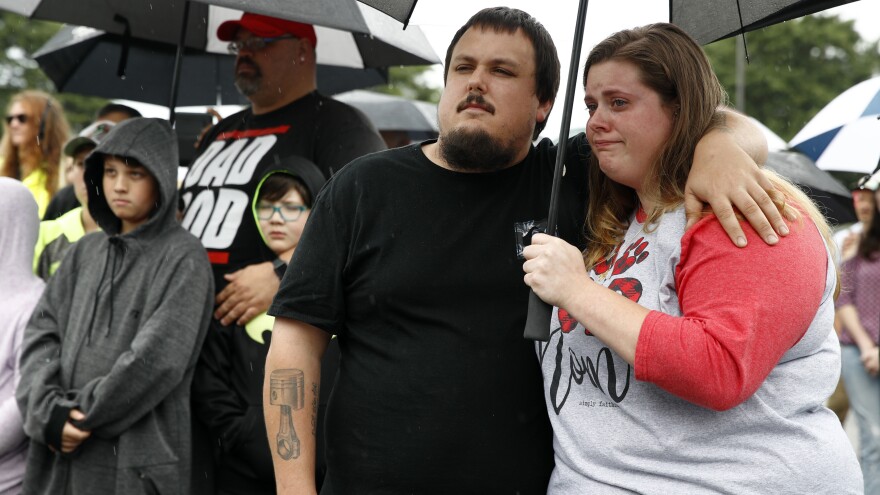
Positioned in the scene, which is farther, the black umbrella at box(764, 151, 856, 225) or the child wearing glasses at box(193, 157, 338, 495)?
the black umbrella at box(764, 151, 856, 225)

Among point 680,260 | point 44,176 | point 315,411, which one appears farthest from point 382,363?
point 44,176

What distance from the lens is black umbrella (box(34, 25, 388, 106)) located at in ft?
19.9

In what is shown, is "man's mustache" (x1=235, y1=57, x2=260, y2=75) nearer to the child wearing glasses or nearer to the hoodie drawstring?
the child wearing glasses

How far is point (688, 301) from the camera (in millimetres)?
2416

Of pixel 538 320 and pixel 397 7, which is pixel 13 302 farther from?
pixel 538 320

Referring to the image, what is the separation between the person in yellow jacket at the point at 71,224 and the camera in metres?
5.35

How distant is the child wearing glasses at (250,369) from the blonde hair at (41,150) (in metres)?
2.92

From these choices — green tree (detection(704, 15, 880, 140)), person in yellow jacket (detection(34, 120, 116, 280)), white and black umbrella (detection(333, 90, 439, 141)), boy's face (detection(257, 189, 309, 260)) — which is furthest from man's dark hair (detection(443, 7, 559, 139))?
green tree (detection(704, 15, 880, 140))

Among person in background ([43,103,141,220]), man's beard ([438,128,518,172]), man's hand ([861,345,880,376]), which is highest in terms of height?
man's beard ([438,128,518,172])

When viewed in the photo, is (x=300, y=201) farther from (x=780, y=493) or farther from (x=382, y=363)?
(x=780, y=493)

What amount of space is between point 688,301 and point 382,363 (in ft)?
3.20

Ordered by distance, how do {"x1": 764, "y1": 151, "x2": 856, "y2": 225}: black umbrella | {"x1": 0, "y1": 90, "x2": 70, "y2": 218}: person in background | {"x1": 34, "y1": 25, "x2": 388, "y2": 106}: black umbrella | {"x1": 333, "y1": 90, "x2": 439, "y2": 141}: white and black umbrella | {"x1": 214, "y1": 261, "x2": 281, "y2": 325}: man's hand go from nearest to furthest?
1. {"x1": 214, "y1": 261, "x2": 281, "y2": 325}: man's hand
2. {"x1": 764, "y1": 151, "x2": 856, "y2": 225}: black umbrella
3. {"x1": 34, "y1": 25, "x2": 388, "y2": 106}: black umbrella
4. {"x1": 0, "y1": 90, "x2": 70, "y2": 218}: person in background
5. {"x1": 333, "y1": 90, "x2": 439, "y2": 141}: white and black umbrella

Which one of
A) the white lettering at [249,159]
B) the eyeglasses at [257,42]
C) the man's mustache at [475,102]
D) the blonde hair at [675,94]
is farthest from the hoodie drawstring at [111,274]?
the blonde hair at [675,94]

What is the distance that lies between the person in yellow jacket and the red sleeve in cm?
363
